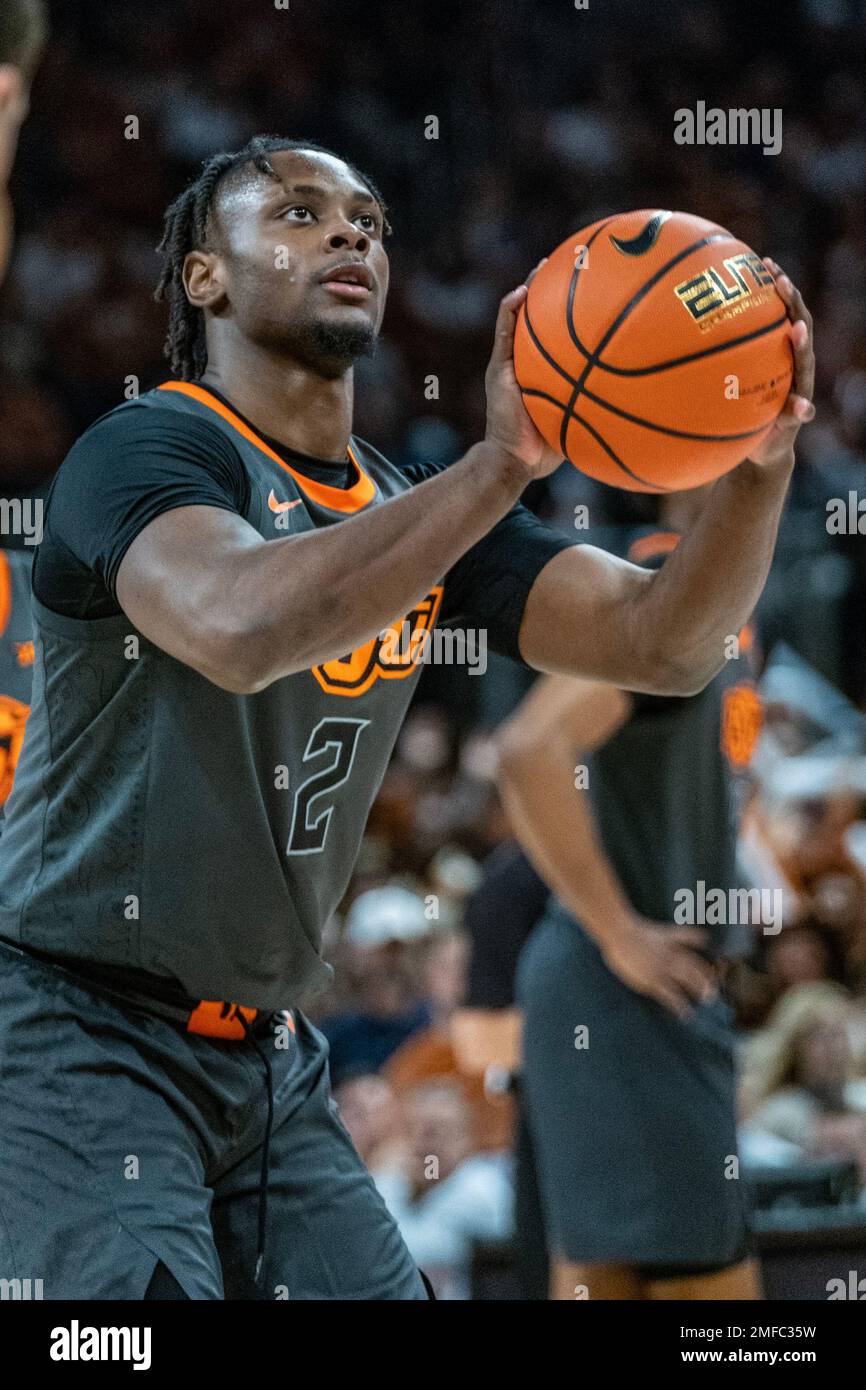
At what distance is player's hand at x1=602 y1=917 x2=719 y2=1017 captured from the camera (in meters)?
3.88

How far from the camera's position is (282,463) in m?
2.70

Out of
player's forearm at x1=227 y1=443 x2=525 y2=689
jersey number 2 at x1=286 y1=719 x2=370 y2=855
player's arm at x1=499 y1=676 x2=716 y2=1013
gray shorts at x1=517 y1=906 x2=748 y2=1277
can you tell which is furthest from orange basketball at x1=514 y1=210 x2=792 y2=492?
gray shorts at x1=517 y1=906 x2=748 y2=1277

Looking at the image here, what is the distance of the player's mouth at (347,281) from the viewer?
2.73m

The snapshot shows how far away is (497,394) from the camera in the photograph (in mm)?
2416

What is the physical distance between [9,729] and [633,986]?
1.45m

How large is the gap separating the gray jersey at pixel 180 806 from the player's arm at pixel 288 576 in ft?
0.78

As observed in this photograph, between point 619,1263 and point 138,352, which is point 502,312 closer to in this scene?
point 619,1263

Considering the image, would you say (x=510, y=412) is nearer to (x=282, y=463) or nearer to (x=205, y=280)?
(x=282, y=463)

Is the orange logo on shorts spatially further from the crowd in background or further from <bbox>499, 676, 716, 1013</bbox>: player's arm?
the crowd in background

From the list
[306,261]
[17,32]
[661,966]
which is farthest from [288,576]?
[661,966]

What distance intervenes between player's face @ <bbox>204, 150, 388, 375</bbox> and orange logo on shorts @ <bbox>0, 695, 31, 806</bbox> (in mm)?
1001

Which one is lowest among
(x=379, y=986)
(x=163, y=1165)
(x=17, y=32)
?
(x=163, y=1165)

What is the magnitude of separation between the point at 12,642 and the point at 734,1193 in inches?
73.6

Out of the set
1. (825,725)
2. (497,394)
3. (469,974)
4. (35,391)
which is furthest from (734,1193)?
(35,391)
